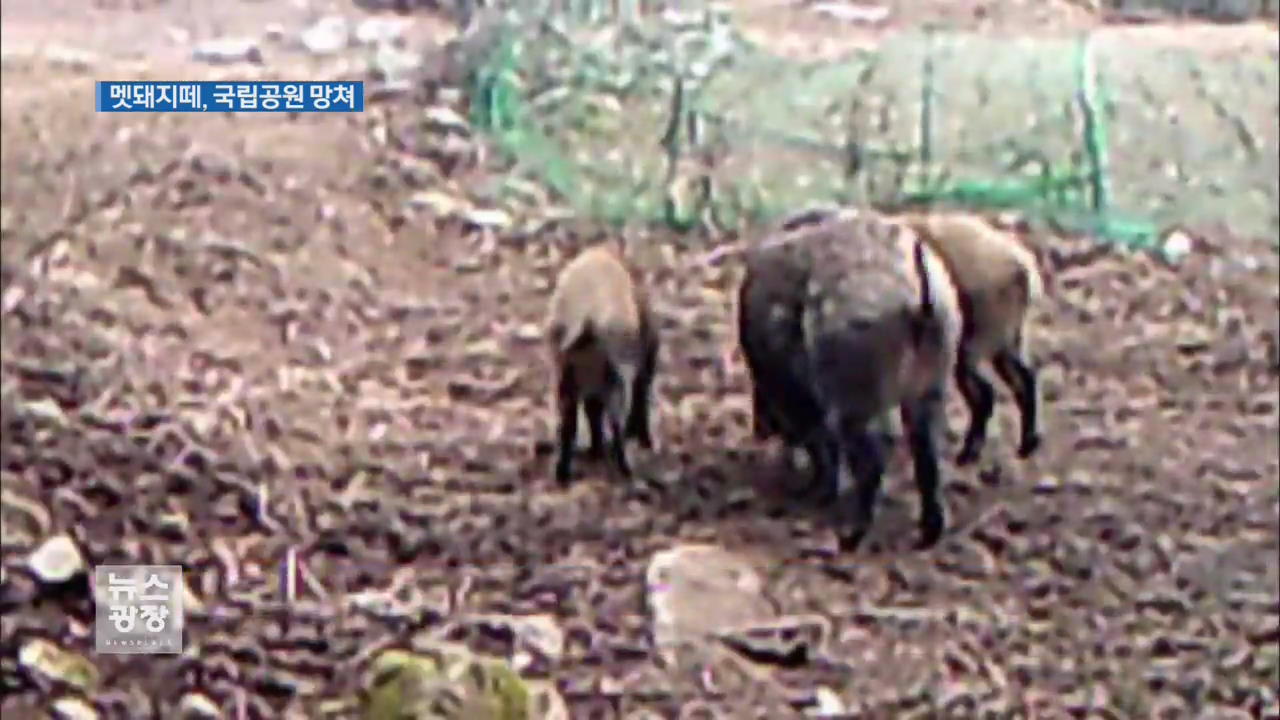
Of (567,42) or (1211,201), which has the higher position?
(567,42)

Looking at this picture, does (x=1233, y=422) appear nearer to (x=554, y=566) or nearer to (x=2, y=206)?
(x=554, y=566)

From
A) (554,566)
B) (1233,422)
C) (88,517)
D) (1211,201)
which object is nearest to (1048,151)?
(1211,201)

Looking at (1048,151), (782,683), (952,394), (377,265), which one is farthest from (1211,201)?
(377,265)

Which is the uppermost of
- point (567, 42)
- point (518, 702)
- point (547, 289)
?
point (567, 42)

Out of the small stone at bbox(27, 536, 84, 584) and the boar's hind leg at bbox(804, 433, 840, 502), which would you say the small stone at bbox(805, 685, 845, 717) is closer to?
the boar's hind leg at bbox(804, 433, 840, 502)

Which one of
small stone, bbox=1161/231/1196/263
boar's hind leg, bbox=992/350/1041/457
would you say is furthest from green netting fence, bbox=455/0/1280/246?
boar's hind leg, bbox=992/350/1041/457

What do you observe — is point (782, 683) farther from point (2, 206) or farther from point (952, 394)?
point (2, 206)

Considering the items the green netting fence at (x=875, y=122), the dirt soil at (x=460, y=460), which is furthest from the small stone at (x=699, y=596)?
the green netting fence at (x=875, y=122)

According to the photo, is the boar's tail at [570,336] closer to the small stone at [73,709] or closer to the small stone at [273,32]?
the small stone at [273,32]
